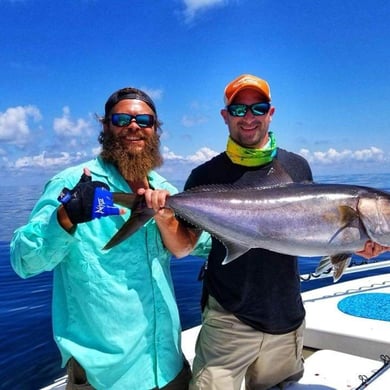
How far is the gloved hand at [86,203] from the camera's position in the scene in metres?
2.13

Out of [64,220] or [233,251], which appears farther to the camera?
[233,251]

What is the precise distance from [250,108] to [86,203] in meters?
1.33

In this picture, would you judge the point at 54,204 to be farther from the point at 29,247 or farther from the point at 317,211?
the point at 317,211

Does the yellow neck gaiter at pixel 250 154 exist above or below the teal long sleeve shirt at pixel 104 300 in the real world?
above

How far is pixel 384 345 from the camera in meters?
3.60

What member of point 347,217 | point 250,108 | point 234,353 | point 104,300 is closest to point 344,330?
point 234,353

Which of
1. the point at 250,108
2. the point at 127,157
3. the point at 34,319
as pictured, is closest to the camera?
the point at 127,157

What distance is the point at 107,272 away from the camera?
2.42 metres

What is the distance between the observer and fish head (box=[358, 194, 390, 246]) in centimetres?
260

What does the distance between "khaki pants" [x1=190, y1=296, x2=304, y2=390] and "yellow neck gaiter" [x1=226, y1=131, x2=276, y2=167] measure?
38.3 inches

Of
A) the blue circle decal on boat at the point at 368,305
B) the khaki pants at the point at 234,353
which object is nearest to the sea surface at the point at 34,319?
the blue circle decal on boat at the point at 368,305

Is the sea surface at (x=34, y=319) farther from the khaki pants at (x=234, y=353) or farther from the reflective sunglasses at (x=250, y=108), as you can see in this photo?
the reflective sunglasses at (x=250, y=108)

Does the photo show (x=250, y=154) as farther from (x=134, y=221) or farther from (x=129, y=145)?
(x=134, y=221)

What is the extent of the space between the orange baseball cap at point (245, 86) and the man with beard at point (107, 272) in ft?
2.16
